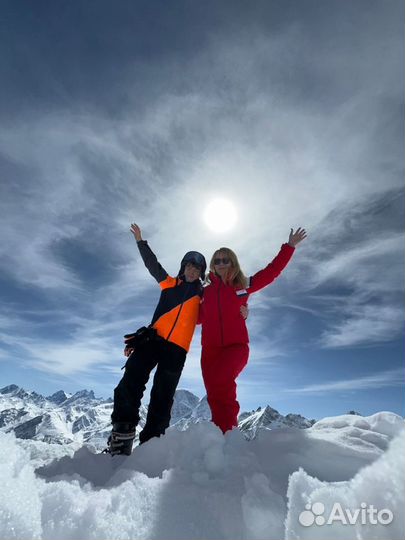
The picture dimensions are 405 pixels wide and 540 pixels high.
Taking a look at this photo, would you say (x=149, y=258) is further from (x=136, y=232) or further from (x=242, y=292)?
(x=242, y=292)

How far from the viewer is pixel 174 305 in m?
6.46

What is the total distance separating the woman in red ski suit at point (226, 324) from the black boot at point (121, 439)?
128 cm

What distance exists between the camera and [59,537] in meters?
2.02

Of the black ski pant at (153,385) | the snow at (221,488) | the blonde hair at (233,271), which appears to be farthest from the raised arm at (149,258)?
the snow at (221,488)

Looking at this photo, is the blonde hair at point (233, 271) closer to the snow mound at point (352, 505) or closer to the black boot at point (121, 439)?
the black boot at point (121, 439)

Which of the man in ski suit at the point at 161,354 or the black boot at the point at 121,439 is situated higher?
the man in ski suit at the point at 161,354

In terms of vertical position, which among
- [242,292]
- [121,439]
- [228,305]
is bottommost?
[121,439]

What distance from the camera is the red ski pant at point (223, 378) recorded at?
205 inches

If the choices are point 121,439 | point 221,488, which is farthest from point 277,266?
point 221,488

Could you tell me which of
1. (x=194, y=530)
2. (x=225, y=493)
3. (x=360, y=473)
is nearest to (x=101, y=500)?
(x=194, y=530)

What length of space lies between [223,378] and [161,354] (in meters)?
1.22

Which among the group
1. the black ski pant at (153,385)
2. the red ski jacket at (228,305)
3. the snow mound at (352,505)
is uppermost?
the red ski jacket at (228,305)

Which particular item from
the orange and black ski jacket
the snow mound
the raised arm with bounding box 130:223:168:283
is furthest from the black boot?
the snow mound

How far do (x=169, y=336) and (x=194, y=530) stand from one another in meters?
3.92
